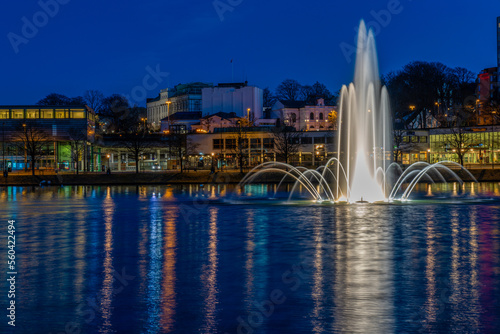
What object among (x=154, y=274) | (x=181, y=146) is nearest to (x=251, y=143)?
(x=181, y=146)

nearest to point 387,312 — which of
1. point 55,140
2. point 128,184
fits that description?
point 128,184

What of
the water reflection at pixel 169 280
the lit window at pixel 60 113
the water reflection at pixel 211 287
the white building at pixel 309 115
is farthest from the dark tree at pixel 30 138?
the water reflection at pixel 211 287

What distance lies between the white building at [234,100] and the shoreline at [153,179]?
68535 mm

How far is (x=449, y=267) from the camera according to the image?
16.8 m

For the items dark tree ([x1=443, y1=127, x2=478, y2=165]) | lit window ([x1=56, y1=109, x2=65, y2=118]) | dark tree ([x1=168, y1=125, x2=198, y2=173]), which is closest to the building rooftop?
dark tree ([x1=168, y1=125, x2=198, y2=173])

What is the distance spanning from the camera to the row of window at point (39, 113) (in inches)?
4067

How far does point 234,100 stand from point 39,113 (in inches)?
2251

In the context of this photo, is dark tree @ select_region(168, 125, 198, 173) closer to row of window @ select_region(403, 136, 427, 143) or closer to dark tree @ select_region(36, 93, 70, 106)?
row of window @ select_region(403, 136, 427, 143)

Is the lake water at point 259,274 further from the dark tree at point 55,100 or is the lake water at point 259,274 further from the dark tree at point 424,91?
the dark tree at point 55,100

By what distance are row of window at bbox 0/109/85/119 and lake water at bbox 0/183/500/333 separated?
3040 inches

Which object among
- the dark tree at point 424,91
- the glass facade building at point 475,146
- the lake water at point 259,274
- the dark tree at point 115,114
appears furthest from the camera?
the dark tree at point 115,114

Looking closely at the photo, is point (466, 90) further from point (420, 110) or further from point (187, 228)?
point (187, 228)

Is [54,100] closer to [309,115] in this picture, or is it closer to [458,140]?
[309,115]

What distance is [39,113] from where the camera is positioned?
10375 centimetres
